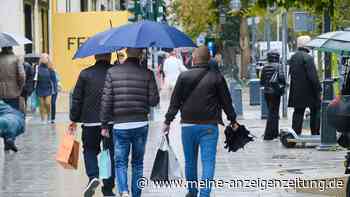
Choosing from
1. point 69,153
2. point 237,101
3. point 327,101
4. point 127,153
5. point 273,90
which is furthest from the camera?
point 237,101

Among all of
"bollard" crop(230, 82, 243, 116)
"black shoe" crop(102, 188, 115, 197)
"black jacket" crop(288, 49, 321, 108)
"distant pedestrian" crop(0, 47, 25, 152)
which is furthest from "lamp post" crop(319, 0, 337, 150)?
"bollard" crop(230, 82, 243, 116)

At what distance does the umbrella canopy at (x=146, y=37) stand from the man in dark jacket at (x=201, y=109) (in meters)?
0.37

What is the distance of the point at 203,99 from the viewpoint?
9992 millimetres

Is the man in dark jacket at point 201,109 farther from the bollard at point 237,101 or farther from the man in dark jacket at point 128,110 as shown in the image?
the bollard at point 237,101

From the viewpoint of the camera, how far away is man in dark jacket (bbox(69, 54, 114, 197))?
10555 millimetres

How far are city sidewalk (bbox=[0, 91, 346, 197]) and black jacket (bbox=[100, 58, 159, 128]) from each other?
1.31m

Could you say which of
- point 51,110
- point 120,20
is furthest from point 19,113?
point 120,20

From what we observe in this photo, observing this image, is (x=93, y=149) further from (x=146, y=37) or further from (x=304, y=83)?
(x=304, y=83)

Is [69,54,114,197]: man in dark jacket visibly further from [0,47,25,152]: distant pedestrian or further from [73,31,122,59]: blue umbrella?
[0,47,25,152]: distant pedestrian

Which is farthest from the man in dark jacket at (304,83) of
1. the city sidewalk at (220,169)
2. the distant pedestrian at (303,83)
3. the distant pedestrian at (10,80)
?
the distant pedestrian at (10,80)

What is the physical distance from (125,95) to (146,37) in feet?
2.64

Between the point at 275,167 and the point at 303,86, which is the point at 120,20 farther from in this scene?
the point at 275,167

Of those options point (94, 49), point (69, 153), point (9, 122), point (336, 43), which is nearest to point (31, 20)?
point (9, 122)

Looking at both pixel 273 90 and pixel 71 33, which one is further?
pixel 71 33
